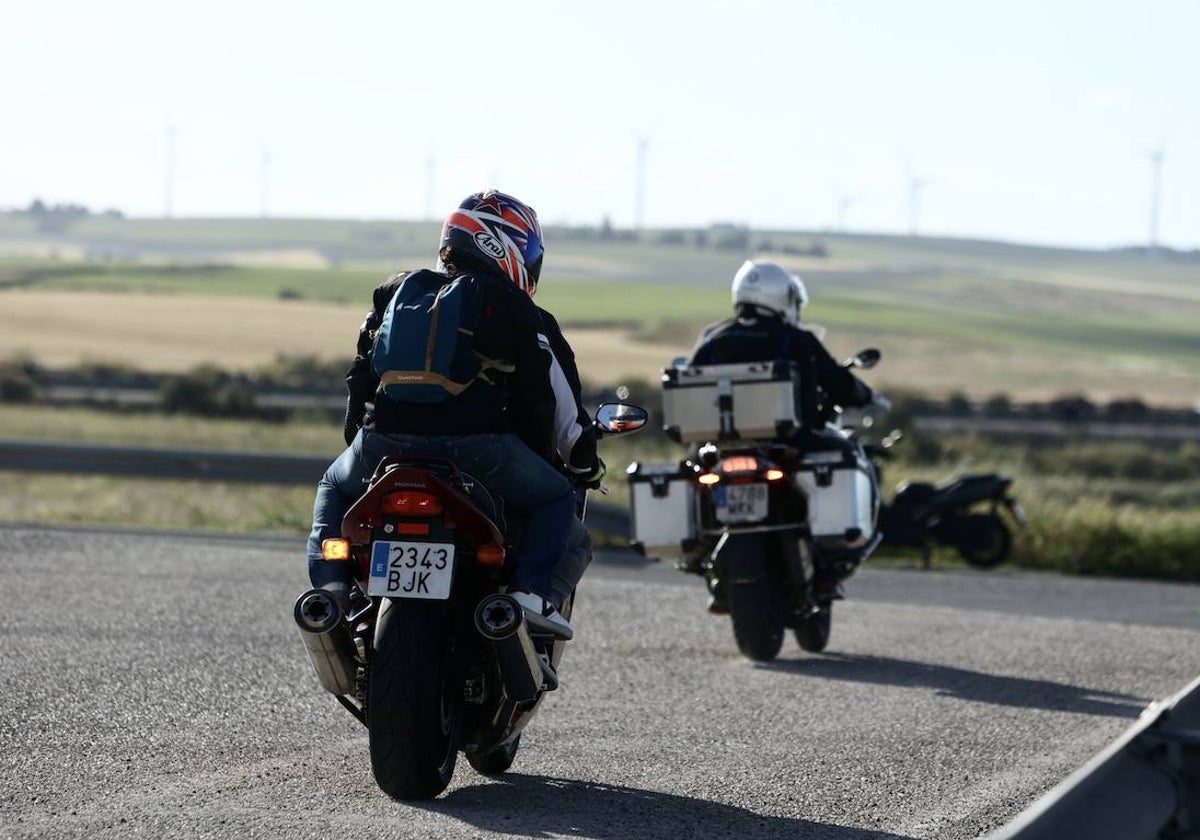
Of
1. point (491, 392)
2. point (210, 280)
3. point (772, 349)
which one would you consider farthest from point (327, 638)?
point (210, 280)

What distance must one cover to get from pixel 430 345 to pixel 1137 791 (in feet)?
8.76

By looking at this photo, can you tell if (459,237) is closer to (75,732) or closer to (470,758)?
(470,758)

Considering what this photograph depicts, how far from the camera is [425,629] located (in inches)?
245

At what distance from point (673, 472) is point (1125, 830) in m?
6.59

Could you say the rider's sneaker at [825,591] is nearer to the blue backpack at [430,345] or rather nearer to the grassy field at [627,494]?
the blue backpack at [430,345]

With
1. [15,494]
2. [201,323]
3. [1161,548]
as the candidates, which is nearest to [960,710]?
[1161,548]

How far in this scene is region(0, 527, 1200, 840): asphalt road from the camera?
627 cm

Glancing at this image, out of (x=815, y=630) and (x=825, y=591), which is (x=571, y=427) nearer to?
(x=825, y=591)

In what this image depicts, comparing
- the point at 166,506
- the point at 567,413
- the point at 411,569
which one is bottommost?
the point at 166,506

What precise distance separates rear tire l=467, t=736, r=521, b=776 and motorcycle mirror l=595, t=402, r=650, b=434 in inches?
42.6

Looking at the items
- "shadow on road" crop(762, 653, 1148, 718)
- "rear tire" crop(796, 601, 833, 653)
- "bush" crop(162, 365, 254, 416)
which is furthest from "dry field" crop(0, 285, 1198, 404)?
"shadow on road" crop(762, 653, 1148, 718)

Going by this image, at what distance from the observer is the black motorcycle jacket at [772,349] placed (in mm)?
11266

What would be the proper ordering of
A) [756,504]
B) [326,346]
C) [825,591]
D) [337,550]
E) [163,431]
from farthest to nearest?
[326,346] < [163,431] < [825,591] < [756,504] < [337,550]

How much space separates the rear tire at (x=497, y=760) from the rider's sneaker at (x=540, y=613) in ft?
1.73
